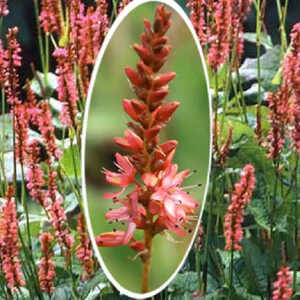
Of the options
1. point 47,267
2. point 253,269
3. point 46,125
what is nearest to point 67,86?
point 46,125

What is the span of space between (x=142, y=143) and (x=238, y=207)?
319 millimetres

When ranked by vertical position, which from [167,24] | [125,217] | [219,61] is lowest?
[125,217]

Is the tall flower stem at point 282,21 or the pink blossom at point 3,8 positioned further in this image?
the tall flower stem at point 282,21

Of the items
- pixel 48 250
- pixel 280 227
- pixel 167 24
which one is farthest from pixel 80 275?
pixel 167 24

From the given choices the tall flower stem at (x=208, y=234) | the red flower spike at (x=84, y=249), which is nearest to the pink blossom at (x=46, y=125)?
the red flower spike at (x=84, y=249)

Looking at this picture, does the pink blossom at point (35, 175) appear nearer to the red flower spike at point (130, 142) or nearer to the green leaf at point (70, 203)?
the green leaf at point (70, 203)

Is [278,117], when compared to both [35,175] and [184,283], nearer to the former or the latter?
[184,283]

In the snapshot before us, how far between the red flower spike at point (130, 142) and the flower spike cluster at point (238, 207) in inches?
12.4

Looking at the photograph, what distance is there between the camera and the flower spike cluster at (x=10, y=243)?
1617mm

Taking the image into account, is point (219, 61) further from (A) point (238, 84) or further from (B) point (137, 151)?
(B) point (137, 151)

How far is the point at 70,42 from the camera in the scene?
1667mm

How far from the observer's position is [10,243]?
5.37 ft

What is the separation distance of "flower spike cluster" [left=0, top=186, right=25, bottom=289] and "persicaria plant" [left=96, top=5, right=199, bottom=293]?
167 millimetres

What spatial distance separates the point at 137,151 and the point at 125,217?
0.10 meters
